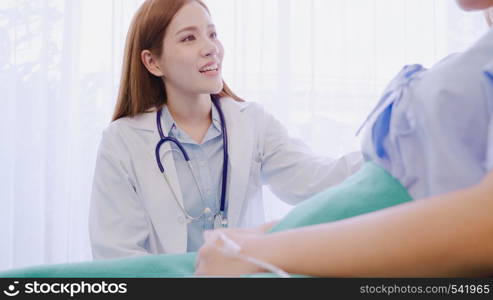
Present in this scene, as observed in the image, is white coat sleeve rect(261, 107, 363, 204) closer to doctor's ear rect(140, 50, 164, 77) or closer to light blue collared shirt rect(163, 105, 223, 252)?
light blue collared shirt rect(163, 105, 223, 252)

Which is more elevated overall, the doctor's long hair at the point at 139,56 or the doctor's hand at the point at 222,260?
the doctor's long hair at the point at 139,56

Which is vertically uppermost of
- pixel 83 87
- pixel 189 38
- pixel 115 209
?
pixel 189 38

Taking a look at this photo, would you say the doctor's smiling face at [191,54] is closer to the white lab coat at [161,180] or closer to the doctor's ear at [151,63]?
the doctor's ear at [151,63]

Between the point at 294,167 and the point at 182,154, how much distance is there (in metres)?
0.34

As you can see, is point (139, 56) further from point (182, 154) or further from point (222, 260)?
point (222, 260)

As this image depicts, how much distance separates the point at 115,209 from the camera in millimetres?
1482

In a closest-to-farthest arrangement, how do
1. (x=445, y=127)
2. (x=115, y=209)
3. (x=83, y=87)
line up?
(x=445, y=127) < (x=115, y=209) < (x=83, y=87)

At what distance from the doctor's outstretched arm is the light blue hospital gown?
0.09 meters

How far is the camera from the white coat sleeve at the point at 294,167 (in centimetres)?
146

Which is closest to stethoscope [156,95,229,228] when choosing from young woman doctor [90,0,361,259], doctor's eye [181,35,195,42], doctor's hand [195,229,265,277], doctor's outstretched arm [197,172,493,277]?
young woman doctor [90,0,361,259]

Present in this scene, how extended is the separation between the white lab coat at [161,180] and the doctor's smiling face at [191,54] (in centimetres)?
14

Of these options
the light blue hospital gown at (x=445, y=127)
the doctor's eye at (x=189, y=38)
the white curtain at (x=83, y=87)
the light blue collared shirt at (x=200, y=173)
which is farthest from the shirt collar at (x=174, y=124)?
the light blue hospital gown at (x=445, y=127)

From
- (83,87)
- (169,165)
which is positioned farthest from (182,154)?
(83,87)

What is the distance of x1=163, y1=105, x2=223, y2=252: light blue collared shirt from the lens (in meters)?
1.53
